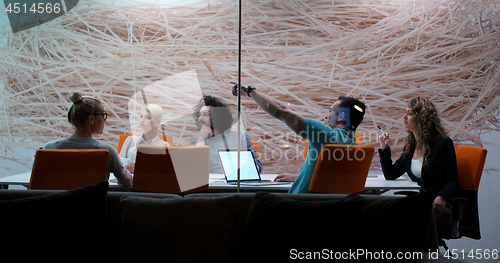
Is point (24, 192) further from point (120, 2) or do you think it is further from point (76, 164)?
point (120, 2)

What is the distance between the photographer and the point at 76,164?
188 centimetres

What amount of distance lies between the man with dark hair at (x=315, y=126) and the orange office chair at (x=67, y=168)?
941mm

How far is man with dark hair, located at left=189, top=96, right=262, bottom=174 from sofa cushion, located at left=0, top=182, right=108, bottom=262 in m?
1.32

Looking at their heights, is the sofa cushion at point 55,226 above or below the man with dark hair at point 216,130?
below

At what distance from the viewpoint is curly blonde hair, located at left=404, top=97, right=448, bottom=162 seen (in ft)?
7.66

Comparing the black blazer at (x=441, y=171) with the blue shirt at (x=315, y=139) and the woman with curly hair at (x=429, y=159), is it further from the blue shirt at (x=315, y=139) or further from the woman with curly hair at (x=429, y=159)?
the blue shirt at (x=315, y=139)

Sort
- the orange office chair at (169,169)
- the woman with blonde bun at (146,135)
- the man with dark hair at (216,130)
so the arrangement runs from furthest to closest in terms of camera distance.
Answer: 1. the woman with blonde bun at (146,135)
2. the man with dark hair at (216,130)
3. the orange office chair at (169,169)

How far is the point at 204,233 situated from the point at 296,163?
2786 mm

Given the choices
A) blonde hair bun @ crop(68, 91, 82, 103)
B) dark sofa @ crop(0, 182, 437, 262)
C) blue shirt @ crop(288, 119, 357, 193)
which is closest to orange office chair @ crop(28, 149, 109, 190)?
dark sofa @ crop(0, 182, 437, 262)

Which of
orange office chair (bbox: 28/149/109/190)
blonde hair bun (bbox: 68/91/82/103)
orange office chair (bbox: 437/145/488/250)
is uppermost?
blonde hair bun (bbox: 68/91/82/103)

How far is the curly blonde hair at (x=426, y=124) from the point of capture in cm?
233

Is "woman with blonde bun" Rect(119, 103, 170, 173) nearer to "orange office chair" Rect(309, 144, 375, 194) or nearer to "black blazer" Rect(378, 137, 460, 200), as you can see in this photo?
"orange office chair" Rect(309, 144, 375, 194)

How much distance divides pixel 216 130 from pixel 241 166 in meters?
0.81

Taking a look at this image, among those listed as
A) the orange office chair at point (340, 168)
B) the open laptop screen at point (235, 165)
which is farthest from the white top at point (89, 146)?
the orange office chair at point (340, 168)
